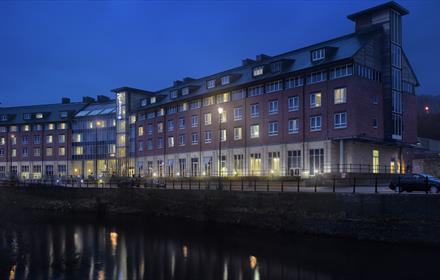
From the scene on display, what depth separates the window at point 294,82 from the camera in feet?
167

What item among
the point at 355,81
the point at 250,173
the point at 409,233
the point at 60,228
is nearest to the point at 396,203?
the point at 409,233

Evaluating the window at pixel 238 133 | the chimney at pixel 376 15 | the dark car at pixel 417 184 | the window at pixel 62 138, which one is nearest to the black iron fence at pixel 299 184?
the dark car at pixel 417 184

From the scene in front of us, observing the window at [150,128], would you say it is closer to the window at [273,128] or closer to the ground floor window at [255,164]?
the ground floor window at [255,164]

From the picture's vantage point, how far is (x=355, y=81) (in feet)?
151

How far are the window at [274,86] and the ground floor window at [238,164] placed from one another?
10062 millimetres

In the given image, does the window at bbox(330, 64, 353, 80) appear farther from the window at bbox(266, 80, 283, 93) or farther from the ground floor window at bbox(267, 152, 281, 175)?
the ground floor window at bbox(267, 152, 281, 175)

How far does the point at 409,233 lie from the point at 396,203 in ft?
6.13

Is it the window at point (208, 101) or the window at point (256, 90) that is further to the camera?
the window at point (208, 101)

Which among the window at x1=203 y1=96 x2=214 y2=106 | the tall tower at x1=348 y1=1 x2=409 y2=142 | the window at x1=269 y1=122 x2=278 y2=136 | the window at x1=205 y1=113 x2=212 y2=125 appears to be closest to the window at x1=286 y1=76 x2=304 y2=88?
the window at x1=269 y1=122 x2=278 y2=136

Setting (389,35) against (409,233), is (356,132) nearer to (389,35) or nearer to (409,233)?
(389,35)

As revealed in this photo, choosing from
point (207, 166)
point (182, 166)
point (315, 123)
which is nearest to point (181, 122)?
point (182, 166)

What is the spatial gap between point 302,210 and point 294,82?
84.0ft

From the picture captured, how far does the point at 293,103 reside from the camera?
51.7m

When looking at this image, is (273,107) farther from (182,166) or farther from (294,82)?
(182,166)
